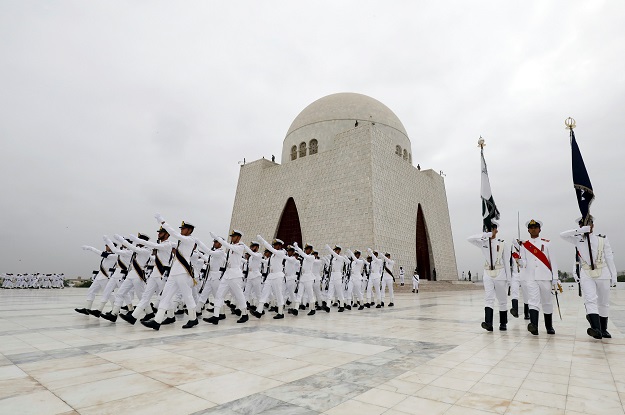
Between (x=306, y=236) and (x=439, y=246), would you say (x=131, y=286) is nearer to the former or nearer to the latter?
(x=306, y=236)

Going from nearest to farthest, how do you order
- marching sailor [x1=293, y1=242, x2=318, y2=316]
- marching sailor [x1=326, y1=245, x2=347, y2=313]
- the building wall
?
1. marching sailor [x1=293, y1=242, x2=318, y2=316]
2. marching sailor [x1=326, y1=245, x2=347, y2=313]
3. the building wall

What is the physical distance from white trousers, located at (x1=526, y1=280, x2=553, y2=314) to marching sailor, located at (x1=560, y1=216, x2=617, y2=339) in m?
0.45

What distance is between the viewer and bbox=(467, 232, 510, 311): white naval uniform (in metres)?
6.12

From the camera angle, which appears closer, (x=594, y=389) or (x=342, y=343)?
(x=594, y=389)

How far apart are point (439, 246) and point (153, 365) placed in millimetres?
27487

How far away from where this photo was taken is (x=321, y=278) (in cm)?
1045

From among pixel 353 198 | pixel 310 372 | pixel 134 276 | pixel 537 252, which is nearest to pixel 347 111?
pixel 353 198

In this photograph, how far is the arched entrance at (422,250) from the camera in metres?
27.7

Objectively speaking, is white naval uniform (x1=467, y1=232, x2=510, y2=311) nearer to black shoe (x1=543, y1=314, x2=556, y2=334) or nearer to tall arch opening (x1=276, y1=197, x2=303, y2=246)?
black shoe (x1=543, y1=314, x2=556, y2=334)

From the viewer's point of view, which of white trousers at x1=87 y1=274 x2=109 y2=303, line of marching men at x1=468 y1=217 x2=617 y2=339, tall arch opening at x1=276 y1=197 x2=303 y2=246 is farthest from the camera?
tall arch opening at x1=276 y1=197 x2=303 y2=246

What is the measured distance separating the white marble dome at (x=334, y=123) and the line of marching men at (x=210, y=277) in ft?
57.3

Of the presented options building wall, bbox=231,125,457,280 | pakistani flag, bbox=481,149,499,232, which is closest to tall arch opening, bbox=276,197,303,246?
building wall, bbox=231,125,457,280

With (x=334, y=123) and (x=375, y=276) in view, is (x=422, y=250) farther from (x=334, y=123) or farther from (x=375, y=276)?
(x=375, y=276)

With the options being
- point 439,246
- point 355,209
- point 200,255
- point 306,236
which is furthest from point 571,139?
Answer: point 439,246
